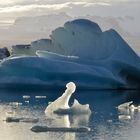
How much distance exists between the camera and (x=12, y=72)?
26.7 metres

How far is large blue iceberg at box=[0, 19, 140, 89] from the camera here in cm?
2638

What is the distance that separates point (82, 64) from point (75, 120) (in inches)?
496

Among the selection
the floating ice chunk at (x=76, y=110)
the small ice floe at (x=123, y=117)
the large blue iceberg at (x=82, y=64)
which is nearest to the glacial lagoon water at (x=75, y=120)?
the small ice floe at (x=123, y=117)

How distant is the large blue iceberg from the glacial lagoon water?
8.59 feet

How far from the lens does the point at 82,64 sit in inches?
1075

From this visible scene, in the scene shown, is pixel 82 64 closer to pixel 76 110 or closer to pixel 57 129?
pixel 76 110

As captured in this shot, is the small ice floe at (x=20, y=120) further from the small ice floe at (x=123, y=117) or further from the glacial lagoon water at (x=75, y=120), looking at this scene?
the small ice floe at (x=123, y=117)

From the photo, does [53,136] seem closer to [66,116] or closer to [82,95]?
[66,116]

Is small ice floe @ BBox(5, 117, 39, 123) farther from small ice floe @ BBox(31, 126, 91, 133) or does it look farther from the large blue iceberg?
the large blue iceberg

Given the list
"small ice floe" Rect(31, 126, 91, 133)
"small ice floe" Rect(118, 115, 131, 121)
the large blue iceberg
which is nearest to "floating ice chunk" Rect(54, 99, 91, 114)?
"small ice floe" Rect(118, 115, 131, 121)

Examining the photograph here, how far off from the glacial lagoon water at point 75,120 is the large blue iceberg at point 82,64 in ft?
8.59

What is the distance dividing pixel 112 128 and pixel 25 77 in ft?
44.9

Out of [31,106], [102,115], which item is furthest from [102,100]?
[102,115]

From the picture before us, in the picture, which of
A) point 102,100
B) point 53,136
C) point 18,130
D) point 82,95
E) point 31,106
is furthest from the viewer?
point 82,95
